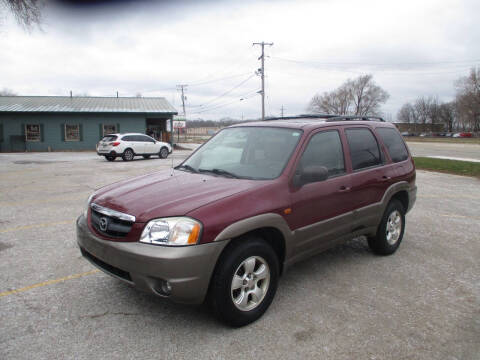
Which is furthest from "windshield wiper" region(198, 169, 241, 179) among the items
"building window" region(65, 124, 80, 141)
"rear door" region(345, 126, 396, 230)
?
"building window" region(65, 124, 80, 141)

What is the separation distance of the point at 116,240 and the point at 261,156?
5.44ft

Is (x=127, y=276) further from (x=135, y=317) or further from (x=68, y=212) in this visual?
(x=68, y=212)

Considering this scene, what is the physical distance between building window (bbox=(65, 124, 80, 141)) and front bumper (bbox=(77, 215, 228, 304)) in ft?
101

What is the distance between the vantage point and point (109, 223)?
3014 mm

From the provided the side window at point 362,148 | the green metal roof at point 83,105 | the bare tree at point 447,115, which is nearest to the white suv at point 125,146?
the green metal roof at point 83,105

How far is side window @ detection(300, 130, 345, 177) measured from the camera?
3.67 meters

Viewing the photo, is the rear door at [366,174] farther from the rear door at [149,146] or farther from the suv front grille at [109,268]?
the rear door at [149,146]

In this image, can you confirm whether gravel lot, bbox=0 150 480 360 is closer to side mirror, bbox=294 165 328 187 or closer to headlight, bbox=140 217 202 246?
headlight, bbox=140 217 202 246

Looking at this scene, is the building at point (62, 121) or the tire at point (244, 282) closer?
the tire at point (244, 282)

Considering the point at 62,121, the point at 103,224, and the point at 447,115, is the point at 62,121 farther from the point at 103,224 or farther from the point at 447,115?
the point at 447,115

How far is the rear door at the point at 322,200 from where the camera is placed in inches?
135

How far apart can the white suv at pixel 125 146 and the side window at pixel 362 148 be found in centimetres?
1702

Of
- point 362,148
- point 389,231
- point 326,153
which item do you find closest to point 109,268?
point 326,153

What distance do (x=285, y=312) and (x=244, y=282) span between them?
576mm
